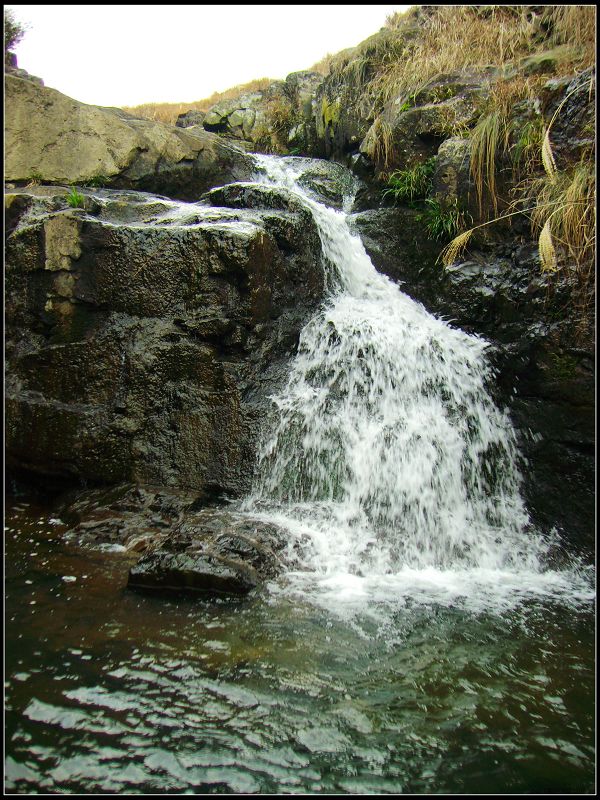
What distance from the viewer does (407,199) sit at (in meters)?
7.86

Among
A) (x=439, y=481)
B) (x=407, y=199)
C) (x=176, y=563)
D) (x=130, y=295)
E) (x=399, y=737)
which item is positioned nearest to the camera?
(x=399, y=737)

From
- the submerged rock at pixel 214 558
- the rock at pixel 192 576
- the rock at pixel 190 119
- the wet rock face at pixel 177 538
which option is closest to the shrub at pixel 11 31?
the rock at pixel 190 119

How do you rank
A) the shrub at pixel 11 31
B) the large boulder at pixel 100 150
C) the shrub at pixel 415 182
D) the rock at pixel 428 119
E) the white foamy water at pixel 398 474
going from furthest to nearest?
1. the shrub at pixel 11 31
2. the shrub at pixel 415 182
3. the rock at pixel 428 119
4. the large boulder at pixel 100 150
5. the white foamy water at pixel 398 474

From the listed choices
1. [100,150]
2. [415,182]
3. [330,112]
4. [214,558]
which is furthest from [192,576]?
[330,112]

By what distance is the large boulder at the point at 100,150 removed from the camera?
7.21 metres

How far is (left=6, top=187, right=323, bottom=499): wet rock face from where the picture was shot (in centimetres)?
538

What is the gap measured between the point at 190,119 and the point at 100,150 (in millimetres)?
8810

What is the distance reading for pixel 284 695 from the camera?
2.71 metres

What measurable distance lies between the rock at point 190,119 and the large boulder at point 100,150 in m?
5.80

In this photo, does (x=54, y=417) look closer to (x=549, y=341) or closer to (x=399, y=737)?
(x=399, y=737)

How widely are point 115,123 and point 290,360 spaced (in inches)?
219

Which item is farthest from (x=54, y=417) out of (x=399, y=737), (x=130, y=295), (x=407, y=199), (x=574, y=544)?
(x=407, y=199)

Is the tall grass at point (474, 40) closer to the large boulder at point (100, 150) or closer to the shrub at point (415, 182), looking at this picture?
the shrub at point (415, 182)

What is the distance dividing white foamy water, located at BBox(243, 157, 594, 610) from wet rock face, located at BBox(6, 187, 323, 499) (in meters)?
0.70
